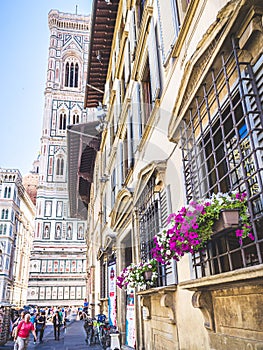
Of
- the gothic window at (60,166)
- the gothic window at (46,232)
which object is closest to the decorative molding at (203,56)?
the gothic window at (46,232)

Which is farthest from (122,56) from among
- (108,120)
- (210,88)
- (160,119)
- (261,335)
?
(261,335)

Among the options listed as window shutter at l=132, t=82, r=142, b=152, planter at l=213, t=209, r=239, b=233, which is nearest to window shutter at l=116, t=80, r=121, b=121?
window shutter at l=132, t=82, r=142, b=152

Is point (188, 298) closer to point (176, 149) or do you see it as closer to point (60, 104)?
point (176, 149)

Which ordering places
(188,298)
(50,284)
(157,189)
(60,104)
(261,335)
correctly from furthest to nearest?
(60,104) → (50,284) → (157,189) → (188,298) → (261,335)

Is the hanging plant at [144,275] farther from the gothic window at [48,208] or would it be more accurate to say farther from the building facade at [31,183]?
the building facade at [31,183]

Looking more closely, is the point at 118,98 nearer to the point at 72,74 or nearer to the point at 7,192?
the point at 7,192

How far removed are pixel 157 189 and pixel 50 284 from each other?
39997 millimetres

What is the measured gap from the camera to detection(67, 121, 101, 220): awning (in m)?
19.4

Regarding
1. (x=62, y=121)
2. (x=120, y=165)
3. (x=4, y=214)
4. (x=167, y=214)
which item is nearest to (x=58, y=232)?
(x=4, y=214)

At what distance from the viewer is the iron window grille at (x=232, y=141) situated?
2.75m

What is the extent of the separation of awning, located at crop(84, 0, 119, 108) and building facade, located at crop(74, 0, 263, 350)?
3613 millimetres

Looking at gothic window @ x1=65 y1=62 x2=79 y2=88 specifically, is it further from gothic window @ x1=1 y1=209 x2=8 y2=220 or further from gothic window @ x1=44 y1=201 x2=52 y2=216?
gothic window @ x1=1 y1=209 x2=8 y2=220

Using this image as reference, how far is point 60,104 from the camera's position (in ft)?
174

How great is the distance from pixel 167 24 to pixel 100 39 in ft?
33.4
